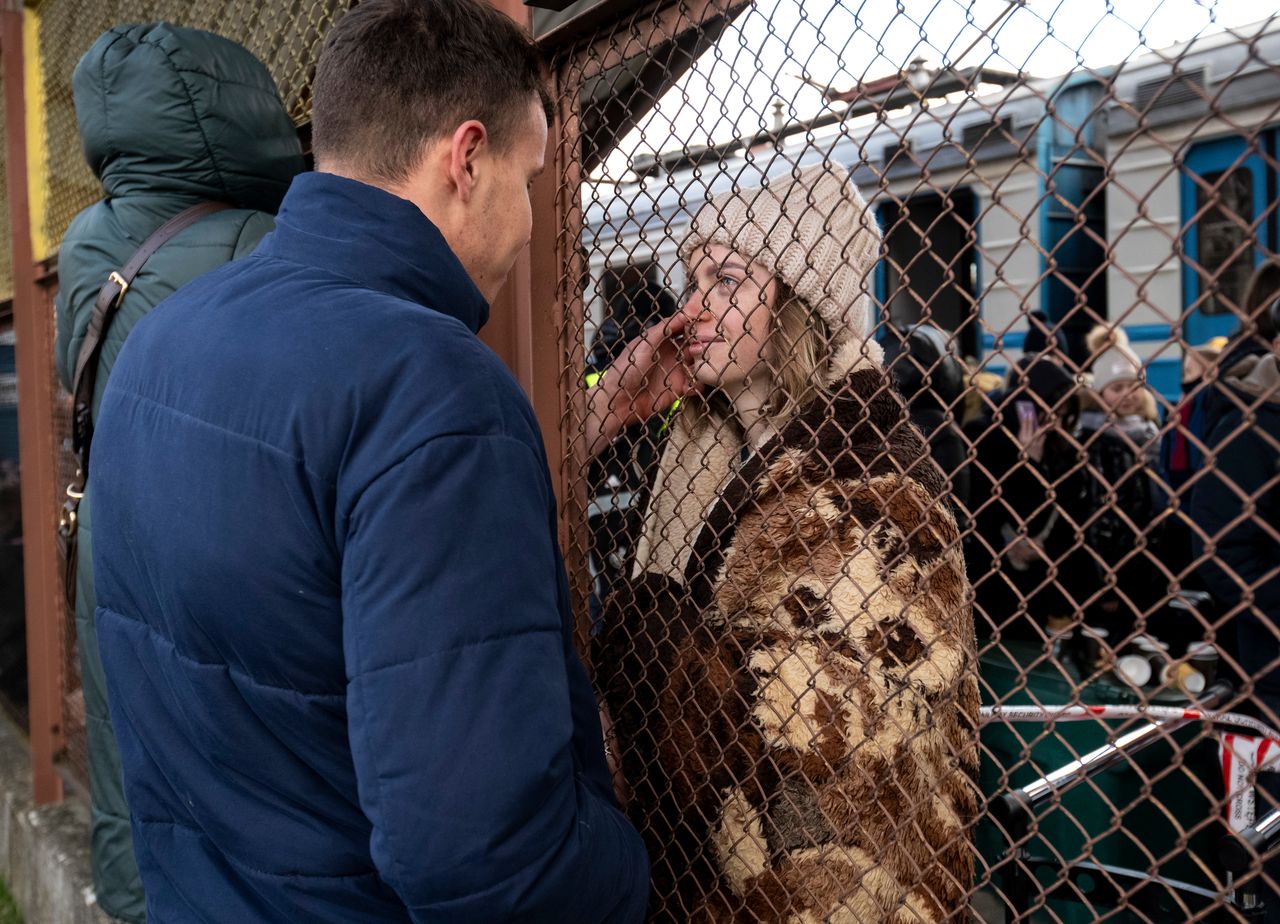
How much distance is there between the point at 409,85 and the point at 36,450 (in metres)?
3.76

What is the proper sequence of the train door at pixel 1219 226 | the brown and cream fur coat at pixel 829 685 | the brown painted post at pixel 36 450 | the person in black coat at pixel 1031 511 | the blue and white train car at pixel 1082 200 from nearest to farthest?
the brown and cream fur coat at pixel 829 685, the brown painted post at pixel 36 450, the person in black coat at pixel 1031 511, the train door at pixel 1219 226, the blue and white train car at pixel 1082 200

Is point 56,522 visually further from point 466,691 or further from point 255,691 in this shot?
point 466,691

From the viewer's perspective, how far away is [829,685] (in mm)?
1500

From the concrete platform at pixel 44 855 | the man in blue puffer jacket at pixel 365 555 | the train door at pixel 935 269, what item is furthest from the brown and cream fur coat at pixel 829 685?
the train door at pixel 935 269

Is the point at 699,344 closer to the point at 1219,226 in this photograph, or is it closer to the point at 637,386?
the point at 637,386

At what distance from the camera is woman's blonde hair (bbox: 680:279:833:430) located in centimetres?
177

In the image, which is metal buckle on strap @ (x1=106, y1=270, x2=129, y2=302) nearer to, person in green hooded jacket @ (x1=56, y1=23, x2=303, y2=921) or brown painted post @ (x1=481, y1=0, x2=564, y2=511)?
person in green hooded jacket @ (x1=56, y1=23, x2=303, y2=921)

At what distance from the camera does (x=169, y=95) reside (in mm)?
2146

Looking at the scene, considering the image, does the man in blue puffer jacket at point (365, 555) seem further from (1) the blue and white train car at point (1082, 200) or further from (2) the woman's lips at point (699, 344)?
(1) the blue and white train car at point (1082, 200)

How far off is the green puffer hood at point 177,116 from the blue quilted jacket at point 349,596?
1.09 meters

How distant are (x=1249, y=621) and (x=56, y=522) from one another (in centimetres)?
439

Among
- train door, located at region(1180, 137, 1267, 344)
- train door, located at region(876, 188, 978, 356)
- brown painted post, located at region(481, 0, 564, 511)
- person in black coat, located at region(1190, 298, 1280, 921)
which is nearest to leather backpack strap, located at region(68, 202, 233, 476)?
brown painted post, located at region(481, 0, 564, 511)

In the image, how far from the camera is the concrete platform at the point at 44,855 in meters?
3.48

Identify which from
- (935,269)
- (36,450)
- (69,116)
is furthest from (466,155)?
(935,269)
